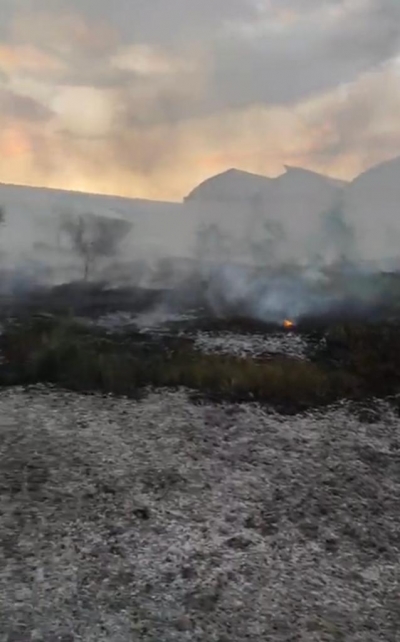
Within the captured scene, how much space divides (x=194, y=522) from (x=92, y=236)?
61.7m

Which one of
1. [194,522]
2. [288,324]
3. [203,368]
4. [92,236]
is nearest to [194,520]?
[194,522]

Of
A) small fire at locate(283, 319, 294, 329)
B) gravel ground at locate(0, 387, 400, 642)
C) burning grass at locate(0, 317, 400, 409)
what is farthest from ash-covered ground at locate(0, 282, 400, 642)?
small fire at locate(283, 319, 294, 329)

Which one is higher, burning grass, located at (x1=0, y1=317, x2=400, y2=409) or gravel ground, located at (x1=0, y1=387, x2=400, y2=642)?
burning grass, located at (x1=0, y1=317, x2=400, y2=409)

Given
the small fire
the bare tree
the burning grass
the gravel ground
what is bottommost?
the gravel ground

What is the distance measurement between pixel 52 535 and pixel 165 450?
15.1 ft

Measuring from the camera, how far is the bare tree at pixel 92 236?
70.2 m

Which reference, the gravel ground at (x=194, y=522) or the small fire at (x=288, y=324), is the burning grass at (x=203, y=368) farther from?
the small fire at (x=288, y=324)

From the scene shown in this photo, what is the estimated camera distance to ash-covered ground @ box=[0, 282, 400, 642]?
11.2 metres

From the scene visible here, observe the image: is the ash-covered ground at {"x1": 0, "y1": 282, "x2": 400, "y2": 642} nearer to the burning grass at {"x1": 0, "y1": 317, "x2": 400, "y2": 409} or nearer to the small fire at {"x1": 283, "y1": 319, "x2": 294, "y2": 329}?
the burning grass at {"x1": 0, "y1": 317, "x2": 400, "y2": 409}

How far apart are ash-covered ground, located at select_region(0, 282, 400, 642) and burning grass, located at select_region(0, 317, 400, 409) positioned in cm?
106

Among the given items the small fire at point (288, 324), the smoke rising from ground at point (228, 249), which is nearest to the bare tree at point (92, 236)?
the smoke rising from ground at point (228, 249)

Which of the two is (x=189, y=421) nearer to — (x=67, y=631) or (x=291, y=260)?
(x=67, y=631)

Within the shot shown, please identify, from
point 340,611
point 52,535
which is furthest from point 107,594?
point 340,611

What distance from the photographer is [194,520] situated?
14039 mm
